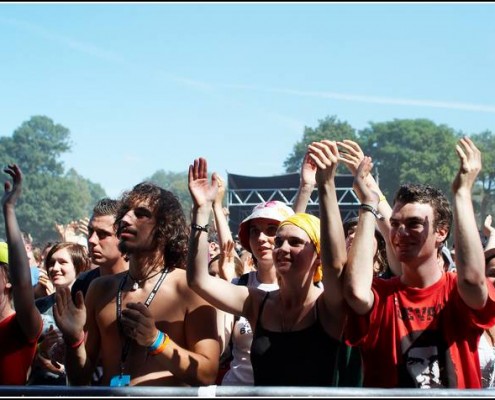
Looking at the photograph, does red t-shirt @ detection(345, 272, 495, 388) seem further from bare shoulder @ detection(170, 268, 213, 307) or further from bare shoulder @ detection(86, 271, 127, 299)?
bare shoulder @ detection(86, 271, 127, 299)

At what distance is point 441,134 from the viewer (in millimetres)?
106625

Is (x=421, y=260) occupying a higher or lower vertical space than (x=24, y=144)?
lower

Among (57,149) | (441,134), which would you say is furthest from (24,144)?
(441,134)

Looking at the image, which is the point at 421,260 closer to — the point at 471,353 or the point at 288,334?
the point at 471,353

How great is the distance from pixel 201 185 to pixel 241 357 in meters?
1.02

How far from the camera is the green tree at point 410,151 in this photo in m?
97.3

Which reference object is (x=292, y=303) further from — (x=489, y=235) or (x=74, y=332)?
(x=489, y=235)

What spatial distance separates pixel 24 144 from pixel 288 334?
13242cm

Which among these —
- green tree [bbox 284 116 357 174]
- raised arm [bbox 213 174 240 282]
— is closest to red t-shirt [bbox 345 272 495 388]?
raised arm [bbox 213 174 240 282]

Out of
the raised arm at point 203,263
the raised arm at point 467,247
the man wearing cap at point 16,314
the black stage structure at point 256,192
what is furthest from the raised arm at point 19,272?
the black stage structure at point 256,192

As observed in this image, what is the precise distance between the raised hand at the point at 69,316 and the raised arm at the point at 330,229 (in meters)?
1.11

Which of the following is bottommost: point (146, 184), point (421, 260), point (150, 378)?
point (150, 378)

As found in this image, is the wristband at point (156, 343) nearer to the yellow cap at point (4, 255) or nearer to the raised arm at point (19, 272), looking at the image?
the raised arm at point (19, 272)

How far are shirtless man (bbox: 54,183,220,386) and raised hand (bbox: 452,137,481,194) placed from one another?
1.23m
